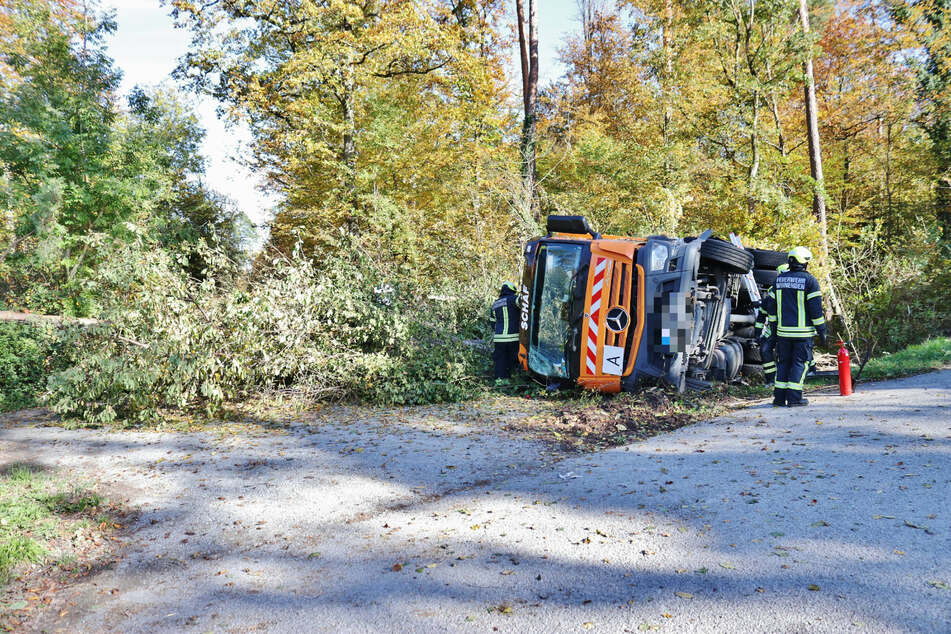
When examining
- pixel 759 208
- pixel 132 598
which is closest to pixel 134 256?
pixel 132 598

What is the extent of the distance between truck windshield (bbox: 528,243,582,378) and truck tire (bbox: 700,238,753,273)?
181 cm

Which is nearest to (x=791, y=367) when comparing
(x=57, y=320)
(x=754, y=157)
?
(x=754, y=157)

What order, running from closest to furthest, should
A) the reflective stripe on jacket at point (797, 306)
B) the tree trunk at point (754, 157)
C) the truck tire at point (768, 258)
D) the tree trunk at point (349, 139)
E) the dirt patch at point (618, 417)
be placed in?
1. the dirt patch at point (618, 417)
2. the reflective stripe on jacket at point (797, 306)
3. the truck tire at point (768, 258)
4. the tree trunk at point (754, 157)
5. the tree trunk at point (349, 139)

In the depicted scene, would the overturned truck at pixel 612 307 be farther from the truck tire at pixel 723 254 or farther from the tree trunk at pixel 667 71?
the tree trunk at pixel 667 71

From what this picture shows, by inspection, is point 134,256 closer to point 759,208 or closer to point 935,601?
point 935,601

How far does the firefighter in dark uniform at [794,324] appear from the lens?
23.6 feet

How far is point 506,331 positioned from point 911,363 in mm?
6937

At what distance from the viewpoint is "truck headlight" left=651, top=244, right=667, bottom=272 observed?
7.46 m

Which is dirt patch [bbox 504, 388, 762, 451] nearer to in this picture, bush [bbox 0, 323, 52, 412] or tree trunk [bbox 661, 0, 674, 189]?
bush [bbox 0, 323, 52, 412]

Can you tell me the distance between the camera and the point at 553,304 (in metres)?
7.72

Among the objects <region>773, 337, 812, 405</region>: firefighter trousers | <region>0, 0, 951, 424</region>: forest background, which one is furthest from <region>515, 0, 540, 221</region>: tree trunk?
<region>773, 337, 812, 405</region>: firefighter trousers

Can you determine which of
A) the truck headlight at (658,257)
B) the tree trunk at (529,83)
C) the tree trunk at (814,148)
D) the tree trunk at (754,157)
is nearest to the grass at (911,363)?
the tree trunk at (814,148)

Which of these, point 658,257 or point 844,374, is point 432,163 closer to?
point 658,257

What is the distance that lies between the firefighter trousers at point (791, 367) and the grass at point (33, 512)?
7.20 metres
